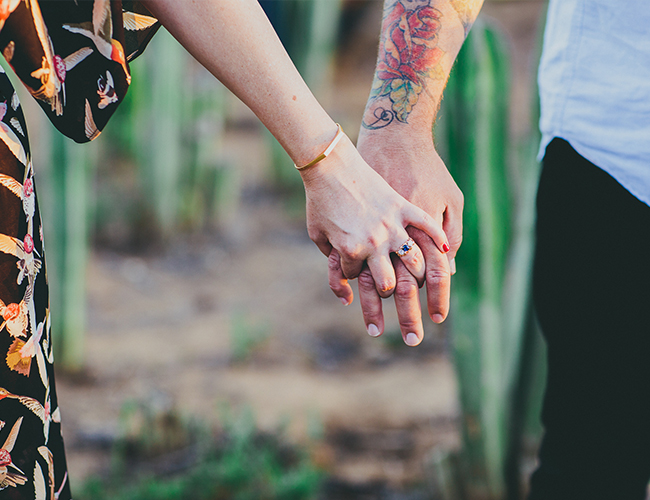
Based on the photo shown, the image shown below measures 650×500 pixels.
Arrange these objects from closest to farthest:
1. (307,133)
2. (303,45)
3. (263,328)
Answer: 1. (307,133)
2. (263,328)
3. (303,45)

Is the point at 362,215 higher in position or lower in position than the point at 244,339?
higher

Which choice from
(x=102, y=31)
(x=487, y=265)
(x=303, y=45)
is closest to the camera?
(x=102, y=31)

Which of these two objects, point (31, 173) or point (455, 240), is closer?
point (31, 173)

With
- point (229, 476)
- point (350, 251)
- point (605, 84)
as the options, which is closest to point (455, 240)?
point (350, 251)

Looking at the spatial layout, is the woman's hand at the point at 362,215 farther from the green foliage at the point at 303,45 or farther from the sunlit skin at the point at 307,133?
the green foliage at the point at 303,45

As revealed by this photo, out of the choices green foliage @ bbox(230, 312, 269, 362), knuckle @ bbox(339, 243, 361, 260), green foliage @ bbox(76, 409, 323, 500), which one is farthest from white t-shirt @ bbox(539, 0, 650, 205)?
green foliage @ bbox(230, 312, 269, 362)

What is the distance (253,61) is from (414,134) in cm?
30

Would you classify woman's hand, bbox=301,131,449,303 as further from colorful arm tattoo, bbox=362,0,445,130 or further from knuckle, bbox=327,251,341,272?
colorful arm tattoo, bbox=362,0,445,130

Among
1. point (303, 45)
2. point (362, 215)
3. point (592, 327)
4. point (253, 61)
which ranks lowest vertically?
point (592, 327)

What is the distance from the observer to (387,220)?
2.61ft

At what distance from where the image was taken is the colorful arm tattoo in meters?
0.89

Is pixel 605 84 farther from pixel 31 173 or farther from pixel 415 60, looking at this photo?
pixel 31 173

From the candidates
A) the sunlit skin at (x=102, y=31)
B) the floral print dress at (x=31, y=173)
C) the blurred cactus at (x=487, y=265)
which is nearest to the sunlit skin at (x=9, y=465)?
the floral print dress at (x=31, y=173)

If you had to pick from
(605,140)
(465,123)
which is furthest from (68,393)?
(605,140)
